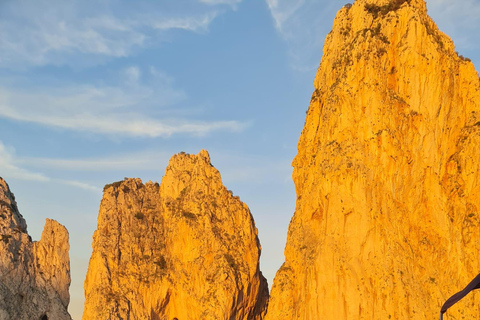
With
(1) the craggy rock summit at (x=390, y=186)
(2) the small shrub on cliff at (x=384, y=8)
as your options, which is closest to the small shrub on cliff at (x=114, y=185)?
(1) the craggy rock summit at (x=390, y=186)

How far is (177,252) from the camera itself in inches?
2995

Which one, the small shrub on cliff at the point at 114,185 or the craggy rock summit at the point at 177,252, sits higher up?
the small shrub on cliff at the point at 114,185

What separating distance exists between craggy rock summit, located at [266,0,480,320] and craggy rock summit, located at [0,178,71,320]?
67.1 feet

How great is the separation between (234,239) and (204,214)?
4.60 metres

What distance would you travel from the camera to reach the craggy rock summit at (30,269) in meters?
59.7

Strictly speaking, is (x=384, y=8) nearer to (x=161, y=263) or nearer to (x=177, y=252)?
(x=177, y=252)

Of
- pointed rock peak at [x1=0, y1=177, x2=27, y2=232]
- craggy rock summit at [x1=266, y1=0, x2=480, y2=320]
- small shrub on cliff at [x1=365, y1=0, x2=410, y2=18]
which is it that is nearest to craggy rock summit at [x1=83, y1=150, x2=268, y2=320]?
pointed rock peak at [x1=0, y1=177, x2=27, y2=232]

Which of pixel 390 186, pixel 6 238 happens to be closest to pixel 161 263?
pixel 6 238

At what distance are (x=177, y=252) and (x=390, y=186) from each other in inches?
1229

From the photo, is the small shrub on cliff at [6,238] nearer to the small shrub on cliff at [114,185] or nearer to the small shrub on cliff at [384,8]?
the small shrub on cliff at [114,185]

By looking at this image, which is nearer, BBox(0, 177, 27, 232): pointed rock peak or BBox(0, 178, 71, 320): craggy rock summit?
BBox(0, 178, 71, 320): craggy rock summit

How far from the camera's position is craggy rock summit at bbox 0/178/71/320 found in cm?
5969

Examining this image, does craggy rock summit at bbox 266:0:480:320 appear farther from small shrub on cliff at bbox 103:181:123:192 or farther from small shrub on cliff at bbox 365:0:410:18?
small shrub on cliff at bbox 103:181:123:192

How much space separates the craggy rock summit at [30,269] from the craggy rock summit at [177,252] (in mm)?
8054
